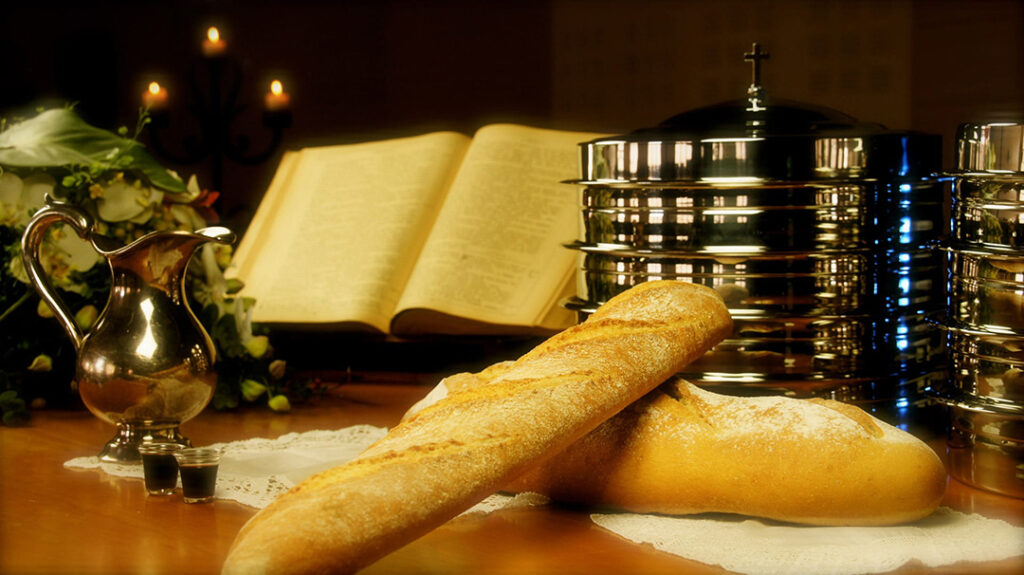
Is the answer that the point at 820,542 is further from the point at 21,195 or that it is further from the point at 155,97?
the point at 155,97

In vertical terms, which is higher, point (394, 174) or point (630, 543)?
point (394, 174)

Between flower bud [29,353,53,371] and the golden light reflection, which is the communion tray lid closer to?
the golden light reflection

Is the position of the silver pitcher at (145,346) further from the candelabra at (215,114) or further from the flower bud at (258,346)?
the candelabra at (215,114)

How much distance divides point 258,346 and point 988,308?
0.89 metres

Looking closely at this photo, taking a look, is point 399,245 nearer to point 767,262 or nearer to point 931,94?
point 767,262

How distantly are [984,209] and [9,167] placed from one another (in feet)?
3.72

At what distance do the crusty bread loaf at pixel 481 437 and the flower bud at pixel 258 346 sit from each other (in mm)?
543

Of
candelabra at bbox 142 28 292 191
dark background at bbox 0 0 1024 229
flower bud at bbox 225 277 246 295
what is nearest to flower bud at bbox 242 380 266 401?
flower bud at bbox 225 277 246 295

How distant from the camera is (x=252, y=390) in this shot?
1.56 metres

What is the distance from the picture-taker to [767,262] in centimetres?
123

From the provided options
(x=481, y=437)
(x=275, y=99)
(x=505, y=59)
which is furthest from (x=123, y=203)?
(x=505, y=59)

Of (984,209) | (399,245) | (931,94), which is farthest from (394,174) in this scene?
(931,94)

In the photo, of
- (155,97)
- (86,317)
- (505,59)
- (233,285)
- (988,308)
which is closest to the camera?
(988,308)

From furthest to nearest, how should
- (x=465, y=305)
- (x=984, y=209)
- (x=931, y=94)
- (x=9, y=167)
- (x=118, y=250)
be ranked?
(x=931, y=94)
(x=465, y=305)
(x=9, y=167)
(x=118, y=250)
(x=984, y=209)
